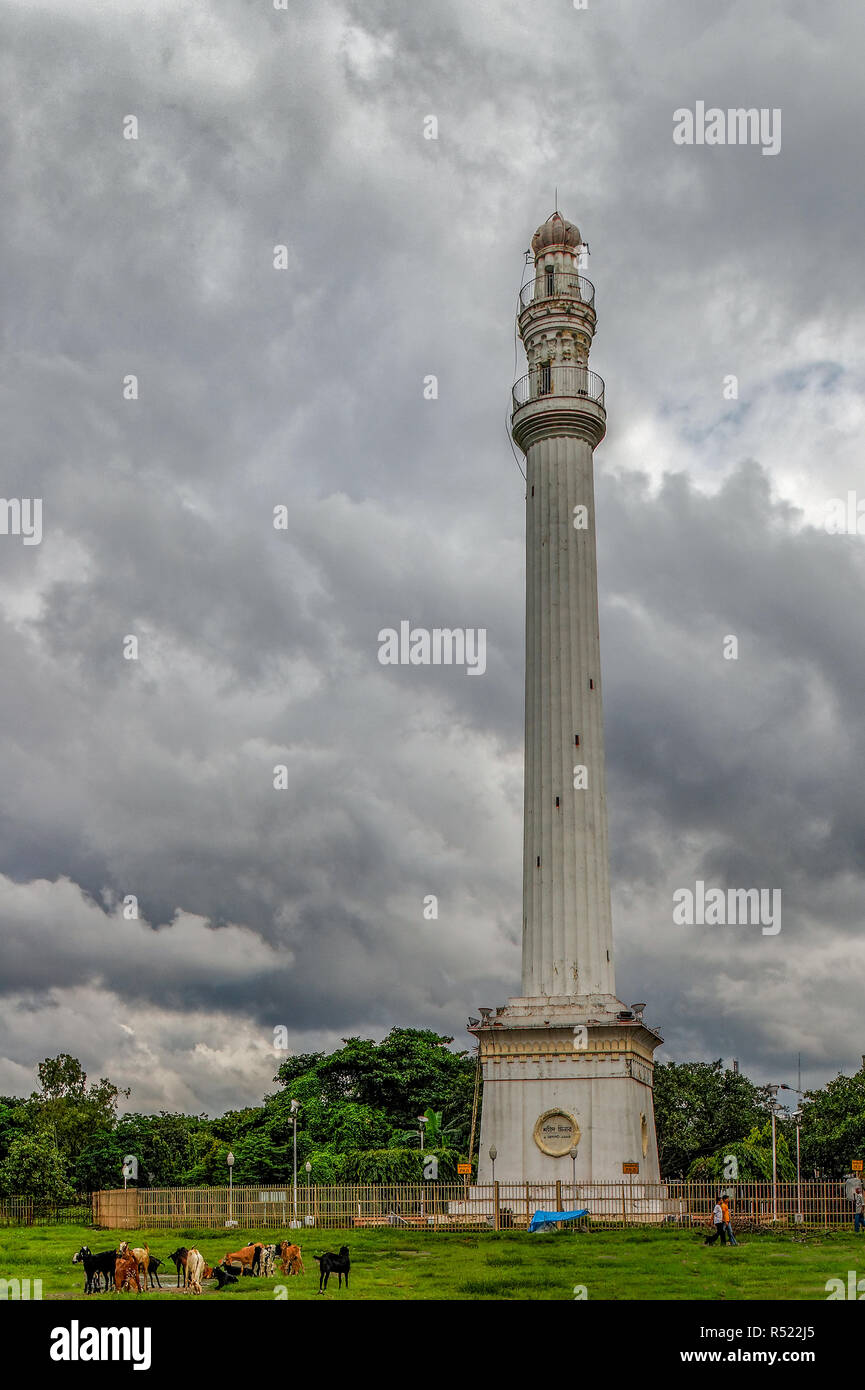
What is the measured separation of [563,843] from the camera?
173 feet

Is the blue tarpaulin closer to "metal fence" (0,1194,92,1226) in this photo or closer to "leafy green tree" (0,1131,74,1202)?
"metal fence" (0,1194,92,1226)

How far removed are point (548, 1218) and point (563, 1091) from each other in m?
9.44

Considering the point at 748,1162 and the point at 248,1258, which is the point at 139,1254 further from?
the point at 748,1162

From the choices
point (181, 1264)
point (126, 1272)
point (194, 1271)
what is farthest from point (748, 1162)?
point (126, 1272)

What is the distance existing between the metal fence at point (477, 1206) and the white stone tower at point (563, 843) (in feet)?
5.58

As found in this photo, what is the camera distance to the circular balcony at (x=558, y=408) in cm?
5672

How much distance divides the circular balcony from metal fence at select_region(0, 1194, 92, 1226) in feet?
121

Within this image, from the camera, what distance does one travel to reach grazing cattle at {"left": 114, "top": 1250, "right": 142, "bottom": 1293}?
25234 millimetres

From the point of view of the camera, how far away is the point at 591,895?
52.2m

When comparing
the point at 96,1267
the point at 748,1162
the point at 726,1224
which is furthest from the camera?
the point at 748,1162

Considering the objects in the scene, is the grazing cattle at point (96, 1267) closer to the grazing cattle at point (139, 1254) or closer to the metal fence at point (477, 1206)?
the grazing cattle at point (139, 1254)

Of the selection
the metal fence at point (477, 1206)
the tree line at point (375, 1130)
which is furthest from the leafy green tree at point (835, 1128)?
the metal fence at point (477, 1206)

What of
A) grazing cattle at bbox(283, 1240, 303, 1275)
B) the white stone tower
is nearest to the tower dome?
the white stone tower
